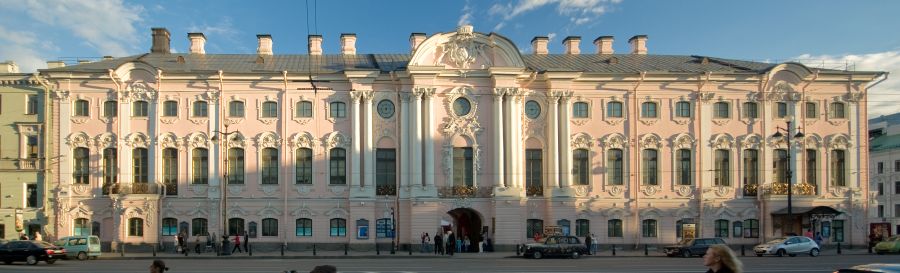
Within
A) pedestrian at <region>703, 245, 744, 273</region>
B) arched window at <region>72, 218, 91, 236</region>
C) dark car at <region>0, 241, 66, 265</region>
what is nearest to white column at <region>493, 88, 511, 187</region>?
dark car at <region>0, 241, 66, 265</region>

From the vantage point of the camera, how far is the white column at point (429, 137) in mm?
43469

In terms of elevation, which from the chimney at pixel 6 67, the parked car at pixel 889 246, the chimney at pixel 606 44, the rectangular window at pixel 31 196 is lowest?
the parked car at pixel 889 246

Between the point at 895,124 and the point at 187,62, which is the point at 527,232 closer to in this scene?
the point at 187,62

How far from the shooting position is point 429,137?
43.7m

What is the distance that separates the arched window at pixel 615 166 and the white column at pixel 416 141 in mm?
10670

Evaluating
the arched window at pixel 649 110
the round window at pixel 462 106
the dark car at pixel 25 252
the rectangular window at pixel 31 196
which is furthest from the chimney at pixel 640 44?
the rectangular window at pixel 31 196

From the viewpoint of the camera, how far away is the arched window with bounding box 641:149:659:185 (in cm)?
4538

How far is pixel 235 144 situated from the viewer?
44.0 m

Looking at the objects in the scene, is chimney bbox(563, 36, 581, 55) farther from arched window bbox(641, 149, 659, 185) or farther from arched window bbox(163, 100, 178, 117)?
arched window bbox(163, 100, 178, 117)

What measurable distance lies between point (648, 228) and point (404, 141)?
1462 centimetres

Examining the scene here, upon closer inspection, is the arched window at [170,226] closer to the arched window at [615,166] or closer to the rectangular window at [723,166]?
the arched window at [615,166]

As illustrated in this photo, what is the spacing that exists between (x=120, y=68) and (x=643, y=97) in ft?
93.9

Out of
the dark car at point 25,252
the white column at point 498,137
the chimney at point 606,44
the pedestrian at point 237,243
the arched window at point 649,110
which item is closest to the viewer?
the dark car at point 25,252

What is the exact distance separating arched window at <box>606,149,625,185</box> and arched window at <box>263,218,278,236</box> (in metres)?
18.7
